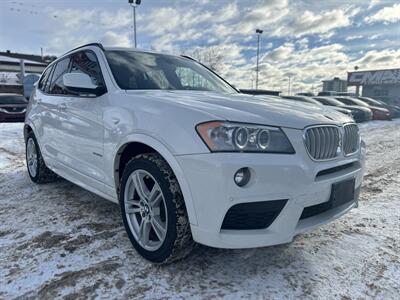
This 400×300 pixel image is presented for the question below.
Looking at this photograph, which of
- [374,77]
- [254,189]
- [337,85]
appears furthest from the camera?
[337,85]

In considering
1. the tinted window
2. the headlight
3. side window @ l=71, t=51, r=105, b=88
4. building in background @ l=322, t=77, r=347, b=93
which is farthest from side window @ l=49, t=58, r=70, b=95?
building in background @ l=322, t=77, r=347, b=93

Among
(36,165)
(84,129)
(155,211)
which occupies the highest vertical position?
(84,129)

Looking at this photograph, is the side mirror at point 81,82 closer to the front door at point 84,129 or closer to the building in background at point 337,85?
the front door at point 84,129

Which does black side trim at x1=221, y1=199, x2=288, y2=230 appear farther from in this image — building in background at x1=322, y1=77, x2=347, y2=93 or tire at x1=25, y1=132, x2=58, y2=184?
building in background at x1=322, y1=77, x2=347, y2=93

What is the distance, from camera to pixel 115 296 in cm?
218

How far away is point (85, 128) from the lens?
127 inches

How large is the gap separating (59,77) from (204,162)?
2.88 metres

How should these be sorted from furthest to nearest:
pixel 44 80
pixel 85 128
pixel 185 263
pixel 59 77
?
pixel 44 80, pixel 59 77, pixel 85 128, pixel 185 263

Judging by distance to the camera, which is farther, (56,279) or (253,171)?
(56,279)

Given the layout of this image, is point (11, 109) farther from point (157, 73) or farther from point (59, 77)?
point (157, 73)

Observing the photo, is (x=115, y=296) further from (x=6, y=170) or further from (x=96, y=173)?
(x=6, y=170)

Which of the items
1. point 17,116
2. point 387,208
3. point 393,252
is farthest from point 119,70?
point 17,116

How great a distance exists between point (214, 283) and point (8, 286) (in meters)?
1.39

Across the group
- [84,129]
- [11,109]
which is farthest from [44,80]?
[11,109]
